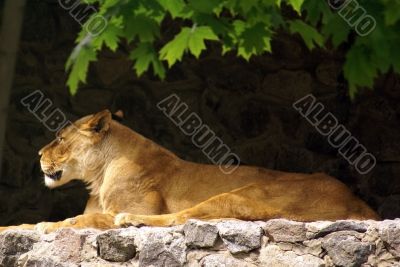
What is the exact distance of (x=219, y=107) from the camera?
9.95m

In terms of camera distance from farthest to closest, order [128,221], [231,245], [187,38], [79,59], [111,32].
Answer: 1. [128,221]
2. [231,245]
3. [187,38]
4. [111,32]
5. [79,59]

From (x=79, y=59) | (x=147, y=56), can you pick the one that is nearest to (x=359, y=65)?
(x=147, y=56)

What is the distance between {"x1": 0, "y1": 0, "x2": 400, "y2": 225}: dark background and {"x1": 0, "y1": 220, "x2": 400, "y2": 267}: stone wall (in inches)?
127

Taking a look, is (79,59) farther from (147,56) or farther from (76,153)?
(76,153)

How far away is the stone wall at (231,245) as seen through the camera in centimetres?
603

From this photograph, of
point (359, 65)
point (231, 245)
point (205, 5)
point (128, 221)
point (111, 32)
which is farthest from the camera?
point (128, 221)

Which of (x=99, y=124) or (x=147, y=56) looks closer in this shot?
(x=147, y=56)

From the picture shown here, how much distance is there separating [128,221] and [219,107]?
120 inches

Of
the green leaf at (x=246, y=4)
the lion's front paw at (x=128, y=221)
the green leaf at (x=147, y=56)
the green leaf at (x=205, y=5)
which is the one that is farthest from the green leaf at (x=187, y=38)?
the lion's front paw at (x=128, y=221)

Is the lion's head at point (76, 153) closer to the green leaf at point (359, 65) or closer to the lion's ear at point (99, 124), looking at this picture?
the lion's ear at point (99, 124)

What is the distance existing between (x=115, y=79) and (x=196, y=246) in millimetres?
4001

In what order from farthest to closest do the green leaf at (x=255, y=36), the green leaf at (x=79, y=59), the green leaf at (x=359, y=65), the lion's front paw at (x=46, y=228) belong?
1. the lion's front paw at (x=46, y=228)
2. the green leaf at (x=255, y=36)
3. the green leaf at (x=359, y=65)
4. the green leaf at (x=79, y=59)

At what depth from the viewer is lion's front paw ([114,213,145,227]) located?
7035 mm

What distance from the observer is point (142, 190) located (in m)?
7.89
